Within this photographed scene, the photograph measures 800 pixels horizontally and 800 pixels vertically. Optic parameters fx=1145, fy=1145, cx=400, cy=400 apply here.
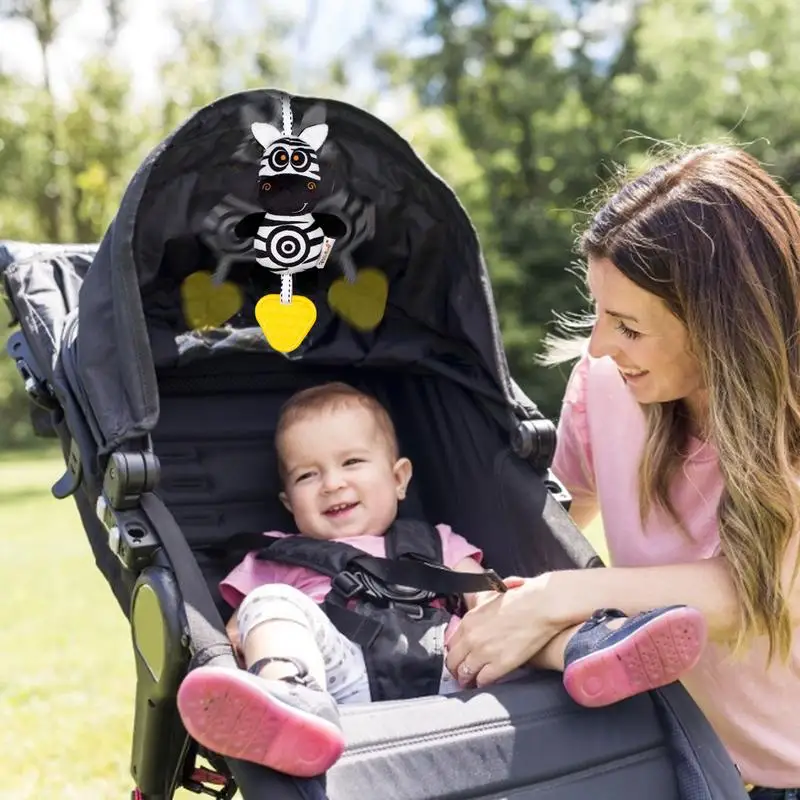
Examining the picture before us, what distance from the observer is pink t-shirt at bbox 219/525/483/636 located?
2340 mm

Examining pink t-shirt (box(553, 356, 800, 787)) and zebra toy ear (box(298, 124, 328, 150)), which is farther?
zebra toy ear (box(298, 124, 328, 150))

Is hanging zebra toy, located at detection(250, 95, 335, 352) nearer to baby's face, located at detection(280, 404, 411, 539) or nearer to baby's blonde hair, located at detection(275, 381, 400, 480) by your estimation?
baby's blonde hair, located at detection(275, 381, 400, 480)

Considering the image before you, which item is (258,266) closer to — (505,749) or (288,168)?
(288,168)

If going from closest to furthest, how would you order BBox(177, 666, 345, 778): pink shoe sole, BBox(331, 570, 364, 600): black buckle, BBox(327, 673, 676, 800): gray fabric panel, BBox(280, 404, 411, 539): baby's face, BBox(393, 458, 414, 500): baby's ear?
BBox(177, 666, 345, 778): pink shoe sole < BBox(327, 673, 676, 800): gray fabric panel < BBox(331, 570, 364, 600): black buckle < BBox(280, 404, 411, 539): baby's face < BBox(393, 458, 414, 500): baby's ear

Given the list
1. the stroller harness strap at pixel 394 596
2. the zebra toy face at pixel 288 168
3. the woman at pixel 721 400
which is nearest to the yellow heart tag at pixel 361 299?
the zebra toy face at pixel 288 168

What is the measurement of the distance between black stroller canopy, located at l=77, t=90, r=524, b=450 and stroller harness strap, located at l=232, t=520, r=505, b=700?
0.37 meters

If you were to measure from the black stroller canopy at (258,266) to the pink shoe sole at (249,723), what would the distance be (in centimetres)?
59

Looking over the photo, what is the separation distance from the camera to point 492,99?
2297 centimetres

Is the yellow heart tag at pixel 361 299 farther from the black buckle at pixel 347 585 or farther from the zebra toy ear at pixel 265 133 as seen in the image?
the black buckle at pixel 347 585

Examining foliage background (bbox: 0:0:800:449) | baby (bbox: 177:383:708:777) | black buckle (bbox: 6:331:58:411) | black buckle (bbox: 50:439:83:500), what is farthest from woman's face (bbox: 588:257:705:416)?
foliage background (bbox: 0:0:800:449)

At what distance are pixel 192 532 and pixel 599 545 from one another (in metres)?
4.54

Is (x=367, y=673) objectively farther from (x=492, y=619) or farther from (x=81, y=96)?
(x=81, y=96)

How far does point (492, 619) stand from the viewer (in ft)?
6.23

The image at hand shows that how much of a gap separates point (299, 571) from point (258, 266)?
0.74 m
